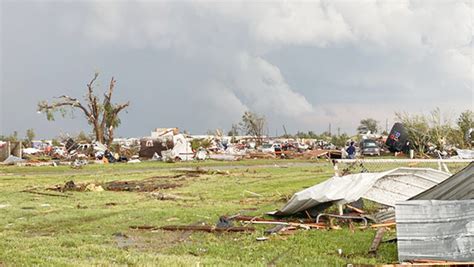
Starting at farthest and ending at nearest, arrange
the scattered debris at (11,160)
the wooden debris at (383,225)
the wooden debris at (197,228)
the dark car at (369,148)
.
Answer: the dark car at (369,148) < the scattered debris at (11,160) < the wooden debris at (197,228) < the wooden debris at (383,225)

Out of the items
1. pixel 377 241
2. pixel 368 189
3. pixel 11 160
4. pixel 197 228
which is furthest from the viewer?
pixel 11 160

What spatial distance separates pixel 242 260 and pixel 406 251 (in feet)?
7.43

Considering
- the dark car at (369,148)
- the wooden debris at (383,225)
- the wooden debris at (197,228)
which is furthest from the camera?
the dark car at (369,148)

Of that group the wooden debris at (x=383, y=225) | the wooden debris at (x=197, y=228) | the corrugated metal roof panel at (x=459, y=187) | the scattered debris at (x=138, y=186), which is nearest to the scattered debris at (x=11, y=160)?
the scattered debris at (x=138, y=186)

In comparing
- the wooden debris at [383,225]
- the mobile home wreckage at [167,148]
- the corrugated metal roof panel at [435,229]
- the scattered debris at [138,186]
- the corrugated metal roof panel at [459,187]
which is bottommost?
the wooden debris at [383,225]

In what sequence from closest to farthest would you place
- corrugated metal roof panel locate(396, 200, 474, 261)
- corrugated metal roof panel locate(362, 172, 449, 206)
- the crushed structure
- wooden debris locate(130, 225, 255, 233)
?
corrugated metal roof panel locate(396, 200, 474, 261)
wooden debris locate(130, 225, 255, 233)
the crushed structure
corrugated metal roof panel locate(362, 172, 449, 206)

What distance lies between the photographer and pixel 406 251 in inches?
276

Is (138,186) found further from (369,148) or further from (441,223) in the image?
(369,148)

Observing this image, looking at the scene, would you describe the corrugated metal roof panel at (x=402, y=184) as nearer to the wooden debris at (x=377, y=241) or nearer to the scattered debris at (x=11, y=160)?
the wooden debris at (x=377, y=241)

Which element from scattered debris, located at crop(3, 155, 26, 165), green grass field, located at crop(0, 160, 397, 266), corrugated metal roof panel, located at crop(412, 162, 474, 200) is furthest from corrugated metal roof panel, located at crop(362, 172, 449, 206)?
scattered debris, located at crop(3, 155, 26, 165)

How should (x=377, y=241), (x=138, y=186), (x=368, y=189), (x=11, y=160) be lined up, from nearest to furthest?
(x=377, y=241) < (x=368, y=189) < (x=138, y=186) < (x=11, y=160)

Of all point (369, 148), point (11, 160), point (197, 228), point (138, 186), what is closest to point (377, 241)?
point (197, 228)

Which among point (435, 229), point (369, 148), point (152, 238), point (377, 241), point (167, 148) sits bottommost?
point (152, 238)

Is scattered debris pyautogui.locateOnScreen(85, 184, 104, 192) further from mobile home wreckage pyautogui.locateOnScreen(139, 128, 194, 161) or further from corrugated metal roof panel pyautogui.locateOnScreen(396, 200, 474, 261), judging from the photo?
mobile home wreckage pyautogui.locateOnScreen(139, 128, 194, 161)
